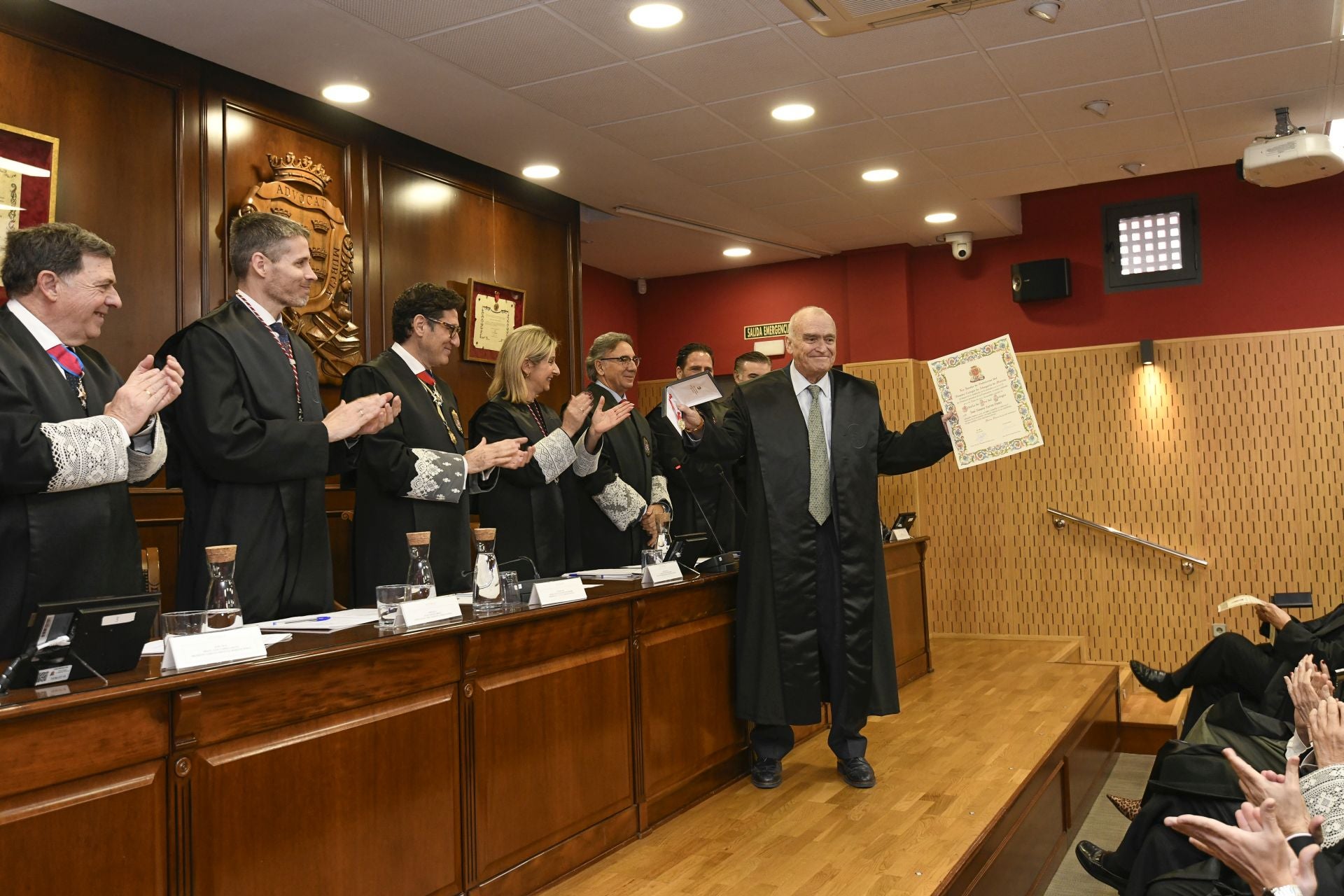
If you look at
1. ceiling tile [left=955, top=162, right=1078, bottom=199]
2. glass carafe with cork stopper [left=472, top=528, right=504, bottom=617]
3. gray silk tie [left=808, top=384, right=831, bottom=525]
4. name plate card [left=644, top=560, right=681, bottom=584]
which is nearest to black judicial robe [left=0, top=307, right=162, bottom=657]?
glass carafe with cork stopper [left=472, top=528, right=504, bottom=617]

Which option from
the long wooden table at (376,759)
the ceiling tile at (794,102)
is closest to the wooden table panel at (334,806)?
the long wooden table at (376,759)

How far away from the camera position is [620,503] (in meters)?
4.18

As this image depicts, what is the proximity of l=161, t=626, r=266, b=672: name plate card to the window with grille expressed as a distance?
6634mm

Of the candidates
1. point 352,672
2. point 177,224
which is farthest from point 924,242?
point 352,672

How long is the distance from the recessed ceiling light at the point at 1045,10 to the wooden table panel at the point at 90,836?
3712 millimetres

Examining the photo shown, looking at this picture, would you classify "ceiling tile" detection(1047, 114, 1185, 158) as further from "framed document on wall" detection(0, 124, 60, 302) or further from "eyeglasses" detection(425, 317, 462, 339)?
"framed document on wall" detection(0, 124, 60, 302)

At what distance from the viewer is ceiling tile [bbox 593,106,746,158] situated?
5086mm

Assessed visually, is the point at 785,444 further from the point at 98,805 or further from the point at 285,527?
the point at 98,805

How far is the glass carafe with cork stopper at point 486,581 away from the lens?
2730 millimetres

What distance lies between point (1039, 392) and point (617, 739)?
540cm

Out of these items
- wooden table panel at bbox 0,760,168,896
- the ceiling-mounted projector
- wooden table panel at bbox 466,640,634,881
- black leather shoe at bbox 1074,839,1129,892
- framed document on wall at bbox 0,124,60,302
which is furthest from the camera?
the ceiling-mounted projector

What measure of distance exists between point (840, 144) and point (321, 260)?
2.62 meters

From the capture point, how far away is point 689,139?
17.7 feet

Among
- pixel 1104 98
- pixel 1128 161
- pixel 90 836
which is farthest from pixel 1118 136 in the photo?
pixel 90 836
